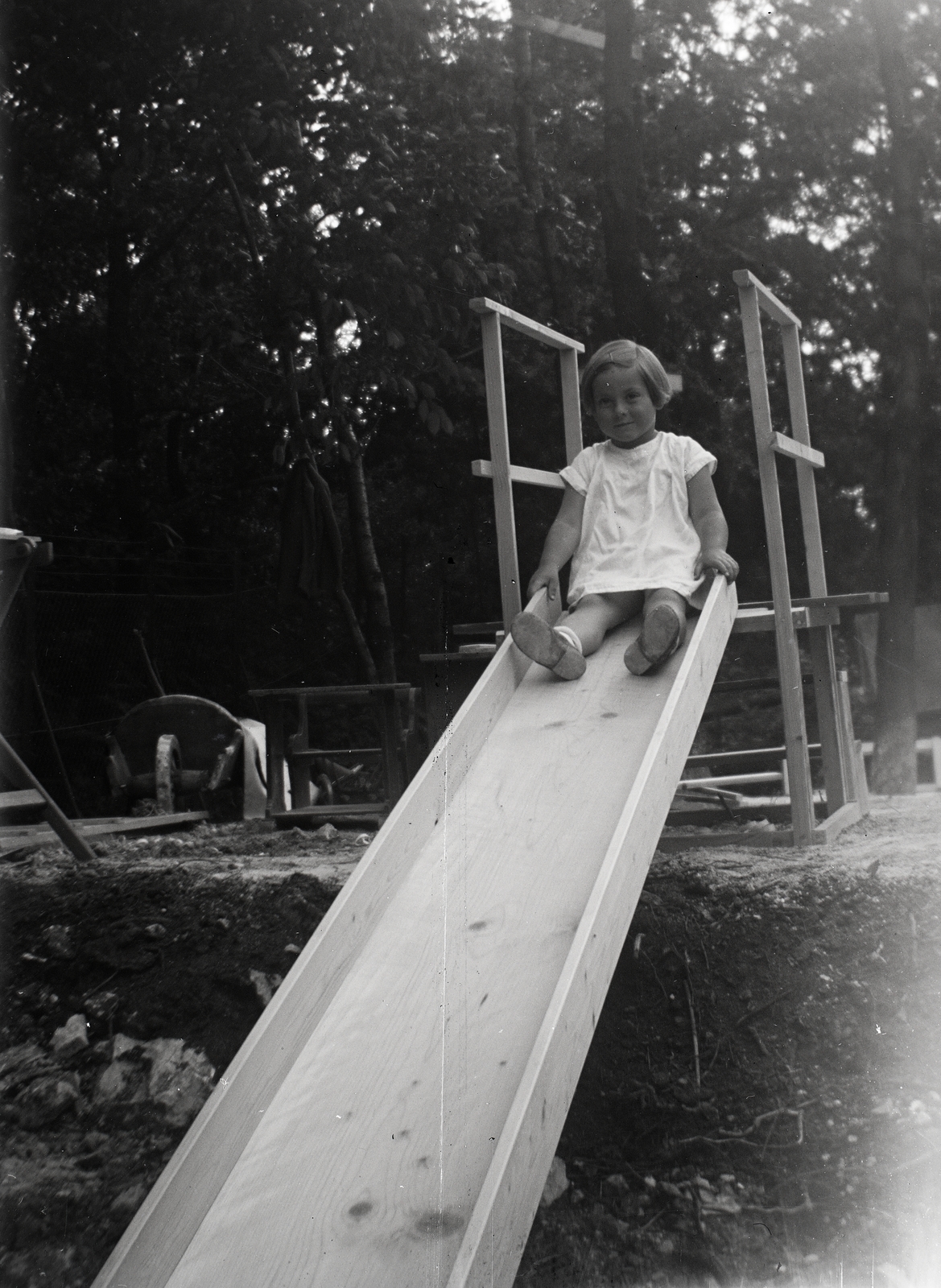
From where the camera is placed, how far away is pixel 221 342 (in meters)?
10.2

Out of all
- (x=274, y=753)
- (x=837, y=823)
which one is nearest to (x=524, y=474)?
(x=837, y=823)

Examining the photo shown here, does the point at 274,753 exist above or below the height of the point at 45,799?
below

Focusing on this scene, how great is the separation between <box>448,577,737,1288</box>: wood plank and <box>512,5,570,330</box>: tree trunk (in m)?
7.96

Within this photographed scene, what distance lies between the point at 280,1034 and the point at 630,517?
2.27 m

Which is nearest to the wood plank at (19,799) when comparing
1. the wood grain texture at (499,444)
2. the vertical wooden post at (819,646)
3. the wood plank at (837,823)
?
the wood grain texture at (499,444)

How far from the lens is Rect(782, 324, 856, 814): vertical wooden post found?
4445 millimetres

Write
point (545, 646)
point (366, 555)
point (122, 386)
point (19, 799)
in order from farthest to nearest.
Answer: point (122, 386) → point (366, 555) → point (19, 799) → point (545, 646)

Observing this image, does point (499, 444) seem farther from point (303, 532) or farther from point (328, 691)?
point (303, 532)

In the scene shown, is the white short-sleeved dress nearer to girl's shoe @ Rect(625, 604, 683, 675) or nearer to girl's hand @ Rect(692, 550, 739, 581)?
girl's hand @ Rect(692, 550, 739, 581)

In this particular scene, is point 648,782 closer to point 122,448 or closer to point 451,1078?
point 451,1078

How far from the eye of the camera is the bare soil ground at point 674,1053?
268 centimetres

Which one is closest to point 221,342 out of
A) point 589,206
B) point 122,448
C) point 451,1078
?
point 122,448

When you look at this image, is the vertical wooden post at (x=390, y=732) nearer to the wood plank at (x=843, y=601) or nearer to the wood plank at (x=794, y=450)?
the wood plank at (x=843, y=601)

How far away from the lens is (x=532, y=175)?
10.8 m
